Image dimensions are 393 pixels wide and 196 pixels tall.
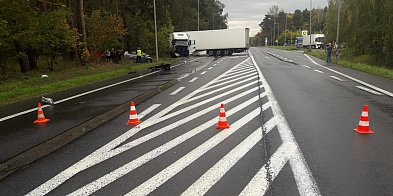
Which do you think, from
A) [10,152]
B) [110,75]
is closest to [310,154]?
[10,152]

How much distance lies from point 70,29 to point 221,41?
32.6 meters

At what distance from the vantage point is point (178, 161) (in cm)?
579

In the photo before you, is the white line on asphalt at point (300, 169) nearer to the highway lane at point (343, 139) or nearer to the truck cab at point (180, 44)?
the highway lane at point (343, 139)

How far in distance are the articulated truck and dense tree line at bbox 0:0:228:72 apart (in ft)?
20.5

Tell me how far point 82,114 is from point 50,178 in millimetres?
5157

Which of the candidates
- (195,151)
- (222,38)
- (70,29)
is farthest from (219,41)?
(195,151)

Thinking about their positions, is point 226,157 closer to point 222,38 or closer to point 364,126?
point 364,126

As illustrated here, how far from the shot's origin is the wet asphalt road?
4781 millimetres

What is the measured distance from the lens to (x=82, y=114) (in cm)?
1021

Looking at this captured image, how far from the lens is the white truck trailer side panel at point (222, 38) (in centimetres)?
5662

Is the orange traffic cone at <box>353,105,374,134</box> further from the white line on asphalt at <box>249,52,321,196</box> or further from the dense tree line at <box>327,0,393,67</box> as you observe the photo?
the dense tree line at <box>327,0,393,67</box>

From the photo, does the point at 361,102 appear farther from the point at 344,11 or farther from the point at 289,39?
the point at 289,39

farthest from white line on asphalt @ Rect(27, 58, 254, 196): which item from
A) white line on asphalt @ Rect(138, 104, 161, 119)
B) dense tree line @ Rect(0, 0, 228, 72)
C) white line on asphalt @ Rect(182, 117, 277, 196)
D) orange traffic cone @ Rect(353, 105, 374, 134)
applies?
dense tree line @ Rect(0, 0, 228, 72)

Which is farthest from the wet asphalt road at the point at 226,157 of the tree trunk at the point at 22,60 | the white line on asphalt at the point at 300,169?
the tree trunk at the point at 22,60
